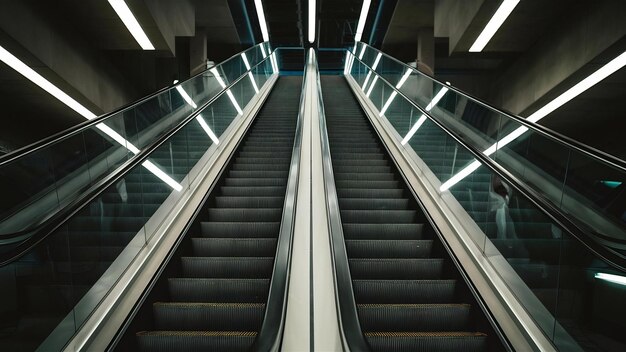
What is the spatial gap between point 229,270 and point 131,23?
21.9 feet

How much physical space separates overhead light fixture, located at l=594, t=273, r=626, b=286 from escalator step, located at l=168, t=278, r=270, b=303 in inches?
73.2

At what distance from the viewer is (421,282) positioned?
10.1 ft

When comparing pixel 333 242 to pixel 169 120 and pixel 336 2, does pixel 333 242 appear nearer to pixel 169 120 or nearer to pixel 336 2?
pixel 169 120

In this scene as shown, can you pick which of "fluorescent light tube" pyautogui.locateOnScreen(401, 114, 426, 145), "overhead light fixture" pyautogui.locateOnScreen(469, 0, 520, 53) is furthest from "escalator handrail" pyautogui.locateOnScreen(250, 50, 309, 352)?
"overhead light fixture" pyautogui.locateOnScreen(469, 0, 520, 53)

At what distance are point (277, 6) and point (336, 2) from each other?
2279 millimetres

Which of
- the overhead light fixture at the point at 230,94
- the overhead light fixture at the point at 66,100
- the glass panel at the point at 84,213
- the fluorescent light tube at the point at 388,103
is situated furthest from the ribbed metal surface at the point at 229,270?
the fluorescent light tube at the point at 388,103

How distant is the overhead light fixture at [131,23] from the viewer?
7418 mm

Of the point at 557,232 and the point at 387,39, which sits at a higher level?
the point at 387,39

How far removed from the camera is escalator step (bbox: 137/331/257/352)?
2.44 m

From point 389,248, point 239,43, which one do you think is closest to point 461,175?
point 389,248

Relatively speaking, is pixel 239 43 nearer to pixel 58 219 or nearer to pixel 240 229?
pixel 240 229

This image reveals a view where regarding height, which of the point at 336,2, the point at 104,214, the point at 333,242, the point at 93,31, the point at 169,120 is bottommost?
the point at 333,242

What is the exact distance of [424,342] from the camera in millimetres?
2516

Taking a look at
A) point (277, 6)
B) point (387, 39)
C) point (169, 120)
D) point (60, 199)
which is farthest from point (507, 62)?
point (60, 199)
